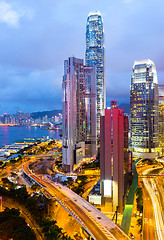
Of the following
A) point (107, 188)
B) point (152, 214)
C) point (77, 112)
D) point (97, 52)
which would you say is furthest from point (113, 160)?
point (97, 52)

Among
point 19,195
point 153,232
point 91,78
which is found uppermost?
point 91,78

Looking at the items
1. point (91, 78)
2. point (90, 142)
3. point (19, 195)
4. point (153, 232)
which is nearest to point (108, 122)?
point (153, 232)

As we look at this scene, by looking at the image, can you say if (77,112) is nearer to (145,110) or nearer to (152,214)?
(145,110)

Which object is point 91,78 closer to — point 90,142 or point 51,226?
point 90,142

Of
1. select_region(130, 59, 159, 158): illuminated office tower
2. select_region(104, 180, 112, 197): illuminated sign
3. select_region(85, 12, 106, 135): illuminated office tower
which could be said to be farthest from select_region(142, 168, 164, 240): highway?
select_region(85, 12, 106, 135): illuminated office tower

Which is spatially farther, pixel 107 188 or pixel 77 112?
pixel 77 112

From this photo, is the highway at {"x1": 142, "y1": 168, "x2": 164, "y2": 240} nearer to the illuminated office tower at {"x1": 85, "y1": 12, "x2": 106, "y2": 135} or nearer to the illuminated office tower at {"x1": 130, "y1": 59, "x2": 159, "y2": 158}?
the illuminated office tower at {"x1": 130, "y1": 59, "x2": 159, "y2": 158}
